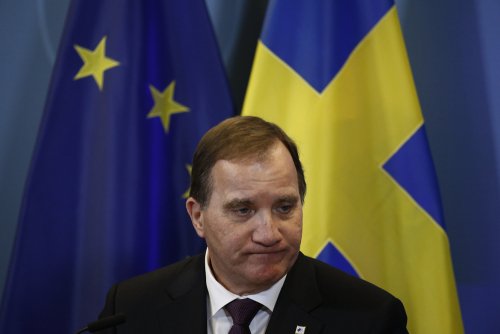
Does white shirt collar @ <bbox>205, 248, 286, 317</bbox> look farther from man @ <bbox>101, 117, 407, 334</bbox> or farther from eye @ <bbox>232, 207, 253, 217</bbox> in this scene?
eye @ <bbox>232, 207, 253, 217</bbox>

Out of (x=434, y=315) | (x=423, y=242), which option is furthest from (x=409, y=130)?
(x=434, y=315)

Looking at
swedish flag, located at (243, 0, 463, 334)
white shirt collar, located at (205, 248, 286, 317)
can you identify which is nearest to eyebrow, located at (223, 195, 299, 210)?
white shirt collar, located at (205, 248, 286, 317)

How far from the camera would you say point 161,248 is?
2.80 meters

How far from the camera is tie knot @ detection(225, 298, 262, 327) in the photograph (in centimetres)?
202

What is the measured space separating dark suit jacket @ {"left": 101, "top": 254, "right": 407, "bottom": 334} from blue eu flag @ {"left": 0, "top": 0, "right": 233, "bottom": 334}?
460 millimetres

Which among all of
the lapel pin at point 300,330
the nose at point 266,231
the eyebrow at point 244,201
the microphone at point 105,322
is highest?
the eyebrow at point 244,201

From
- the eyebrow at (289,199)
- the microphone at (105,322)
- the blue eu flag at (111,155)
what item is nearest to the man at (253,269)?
the eyebrow at (289,199)

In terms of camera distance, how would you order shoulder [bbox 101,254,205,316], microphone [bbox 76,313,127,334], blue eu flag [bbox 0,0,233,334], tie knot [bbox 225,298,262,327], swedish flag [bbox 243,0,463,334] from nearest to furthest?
1. microphone [bbox 76,313,127,334]
2. tie knot [bbox 225,298,262,327]
3. shoulder [bbox 101,254,205,316]
4. swedish flag [bbox 243,0,463,334]
5. blue eu flag [bbox 0,0,233,334]

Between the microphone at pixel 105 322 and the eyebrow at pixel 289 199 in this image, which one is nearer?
the microphone at pixel 105 322

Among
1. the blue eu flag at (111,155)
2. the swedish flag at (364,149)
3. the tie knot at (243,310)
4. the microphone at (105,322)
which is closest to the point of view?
the microphone at (105,322)

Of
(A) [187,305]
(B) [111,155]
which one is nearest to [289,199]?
(A) [187,305]

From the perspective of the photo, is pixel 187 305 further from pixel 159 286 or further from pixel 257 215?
pixel 257 215

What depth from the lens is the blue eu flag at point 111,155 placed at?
8.91ft

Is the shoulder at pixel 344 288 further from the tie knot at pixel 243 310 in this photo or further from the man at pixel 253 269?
the tie knot at pixel 243 310
